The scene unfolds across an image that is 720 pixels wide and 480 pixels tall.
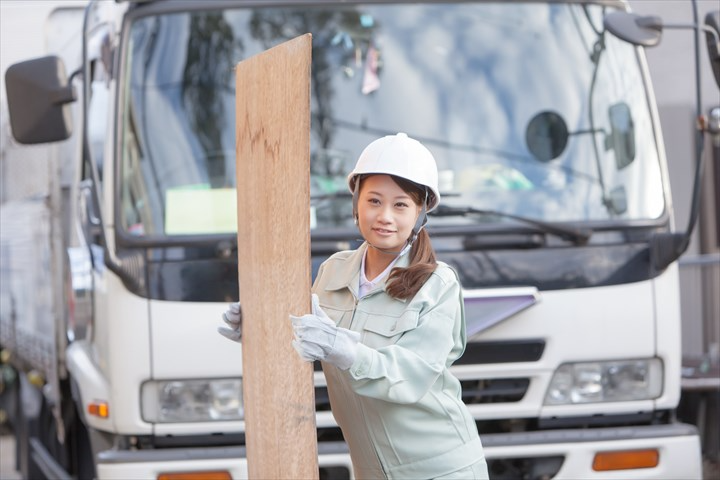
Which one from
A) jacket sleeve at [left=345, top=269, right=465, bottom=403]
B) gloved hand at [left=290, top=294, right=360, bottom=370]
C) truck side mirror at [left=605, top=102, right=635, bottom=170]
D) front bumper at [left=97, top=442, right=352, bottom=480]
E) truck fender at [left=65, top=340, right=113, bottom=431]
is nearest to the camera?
gloved hand at [left=290, top=294, right=360, bottom=370]

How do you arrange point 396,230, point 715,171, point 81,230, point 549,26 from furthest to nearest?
point 715,171, point 81,230, point 549,26, point 396,230

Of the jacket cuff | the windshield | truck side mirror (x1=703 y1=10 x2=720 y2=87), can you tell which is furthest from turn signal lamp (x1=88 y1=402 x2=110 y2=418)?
truck side mirror (x1=703 y1=10 x2=720 y2=87)

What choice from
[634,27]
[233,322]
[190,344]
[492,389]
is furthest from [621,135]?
[233,322]

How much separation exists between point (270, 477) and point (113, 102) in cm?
278

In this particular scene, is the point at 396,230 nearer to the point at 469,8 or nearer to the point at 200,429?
the point at 200,429

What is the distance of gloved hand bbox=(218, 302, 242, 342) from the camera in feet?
9.75

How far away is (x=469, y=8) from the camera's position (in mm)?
5395

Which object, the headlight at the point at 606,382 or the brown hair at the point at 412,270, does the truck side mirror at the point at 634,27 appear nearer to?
the headlight at the point at 606,382

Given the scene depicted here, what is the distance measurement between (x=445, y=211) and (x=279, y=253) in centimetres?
243

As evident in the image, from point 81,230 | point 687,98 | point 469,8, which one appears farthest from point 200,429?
point 687,98

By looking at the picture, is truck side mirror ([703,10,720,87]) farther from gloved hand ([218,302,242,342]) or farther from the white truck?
gloved hand ([218,302,242,342])

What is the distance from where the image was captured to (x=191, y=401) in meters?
4.95

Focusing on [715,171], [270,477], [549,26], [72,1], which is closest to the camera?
[270,477]

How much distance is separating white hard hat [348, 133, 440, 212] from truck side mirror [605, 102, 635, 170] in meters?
2.41
